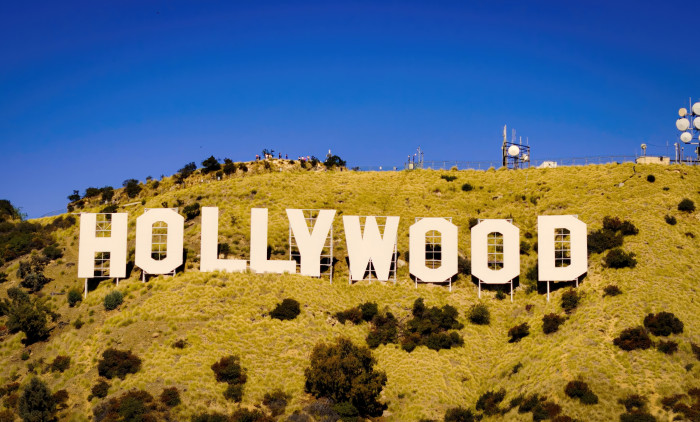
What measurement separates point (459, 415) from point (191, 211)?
3891 cm

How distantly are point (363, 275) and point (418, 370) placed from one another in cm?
1248

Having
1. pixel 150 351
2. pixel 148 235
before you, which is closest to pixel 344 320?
pixel 150 351

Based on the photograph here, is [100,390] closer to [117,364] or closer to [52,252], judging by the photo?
[117,364]

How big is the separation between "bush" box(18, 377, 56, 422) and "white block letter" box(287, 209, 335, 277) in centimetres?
2405

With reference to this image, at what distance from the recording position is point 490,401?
47219 millimetres

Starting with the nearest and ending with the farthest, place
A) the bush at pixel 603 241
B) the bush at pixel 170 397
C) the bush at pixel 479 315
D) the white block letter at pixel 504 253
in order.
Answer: the bush at pixel 170 397 < the bush at pixel 479 315 < the white block letter at pixel 504 253 < the bush at pixel 603 241

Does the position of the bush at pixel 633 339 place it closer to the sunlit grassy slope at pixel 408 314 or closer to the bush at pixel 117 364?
the sunlit grassy slope at pixel 408 314

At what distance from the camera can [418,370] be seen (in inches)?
1998

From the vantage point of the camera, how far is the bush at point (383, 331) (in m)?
54.0

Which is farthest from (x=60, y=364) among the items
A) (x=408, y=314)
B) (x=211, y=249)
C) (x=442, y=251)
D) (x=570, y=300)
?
(x=570, y=300)

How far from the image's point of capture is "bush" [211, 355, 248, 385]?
47.7m

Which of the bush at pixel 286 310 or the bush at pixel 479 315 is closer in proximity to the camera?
the bush at pixel 286 310

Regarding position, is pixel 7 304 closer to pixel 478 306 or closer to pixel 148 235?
pixel 148 235

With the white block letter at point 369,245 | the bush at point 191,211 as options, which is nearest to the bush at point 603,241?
the white block letter at point 369,245
